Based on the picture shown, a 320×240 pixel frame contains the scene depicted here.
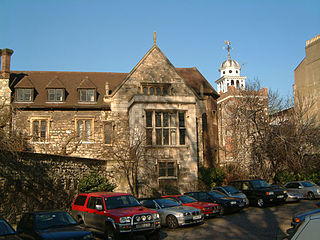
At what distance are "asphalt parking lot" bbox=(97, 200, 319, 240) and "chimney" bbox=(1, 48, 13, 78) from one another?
72.6 feet

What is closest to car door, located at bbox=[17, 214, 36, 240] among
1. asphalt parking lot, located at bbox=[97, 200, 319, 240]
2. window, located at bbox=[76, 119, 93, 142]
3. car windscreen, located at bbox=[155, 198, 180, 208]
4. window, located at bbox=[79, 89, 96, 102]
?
asphalt parking lot, located at bbox=[97, 200, 319, 240]

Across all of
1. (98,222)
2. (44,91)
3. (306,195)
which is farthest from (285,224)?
(44,91)

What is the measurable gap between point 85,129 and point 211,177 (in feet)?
38.5

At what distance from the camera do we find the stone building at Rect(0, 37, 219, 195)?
998 inches

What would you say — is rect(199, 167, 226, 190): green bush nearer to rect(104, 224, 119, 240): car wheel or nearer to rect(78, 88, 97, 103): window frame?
rect(78, 88, 97, 103): window frame

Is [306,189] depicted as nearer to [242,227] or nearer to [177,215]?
[242,227]

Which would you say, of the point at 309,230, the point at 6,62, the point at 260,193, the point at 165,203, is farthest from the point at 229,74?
the point at 309,230

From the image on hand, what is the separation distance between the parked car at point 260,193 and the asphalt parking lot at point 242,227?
1152 mm

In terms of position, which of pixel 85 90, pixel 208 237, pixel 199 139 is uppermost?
pixel 85 90

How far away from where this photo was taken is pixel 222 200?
60.4 ft

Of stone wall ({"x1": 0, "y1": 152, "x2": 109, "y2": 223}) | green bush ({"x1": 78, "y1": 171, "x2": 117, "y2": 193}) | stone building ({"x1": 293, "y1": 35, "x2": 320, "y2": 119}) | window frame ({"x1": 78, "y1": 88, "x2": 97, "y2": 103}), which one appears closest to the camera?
stone wall ({"x1": 0, "y1": 152, "x2": 109, "y2": 223})

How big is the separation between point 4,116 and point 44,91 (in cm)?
1365

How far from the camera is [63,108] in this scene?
29797mm

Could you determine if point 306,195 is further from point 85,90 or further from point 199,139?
point 85,90
